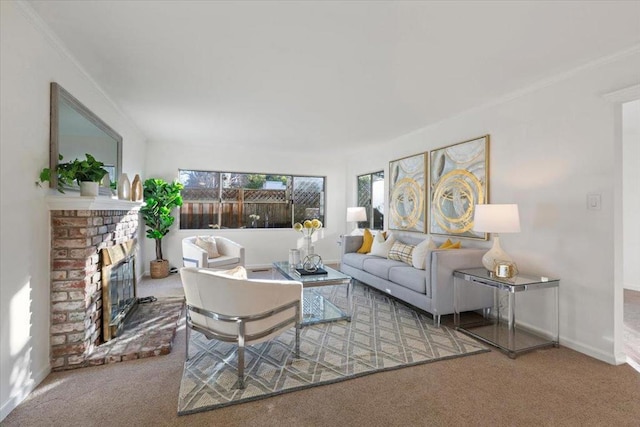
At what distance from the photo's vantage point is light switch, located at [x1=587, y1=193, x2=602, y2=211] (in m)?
2.61

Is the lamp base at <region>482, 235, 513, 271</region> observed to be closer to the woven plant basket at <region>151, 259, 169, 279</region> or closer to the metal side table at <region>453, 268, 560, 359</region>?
the metal side table at <region>453, 268, 560, 359</region>

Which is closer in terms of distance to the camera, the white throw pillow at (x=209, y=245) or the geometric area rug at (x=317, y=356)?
the geometric area rug at (x=317, y=356)

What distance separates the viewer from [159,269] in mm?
5320

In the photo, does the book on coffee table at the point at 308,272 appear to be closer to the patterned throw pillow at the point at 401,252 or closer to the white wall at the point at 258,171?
the patterned throw pillow at the point at 401,252

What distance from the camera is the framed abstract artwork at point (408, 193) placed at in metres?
4.70

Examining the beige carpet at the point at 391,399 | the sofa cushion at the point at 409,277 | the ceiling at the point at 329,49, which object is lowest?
the beige carpet at the point at 391,399

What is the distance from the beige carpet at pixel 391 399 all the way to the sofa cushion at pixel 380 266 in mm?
1585

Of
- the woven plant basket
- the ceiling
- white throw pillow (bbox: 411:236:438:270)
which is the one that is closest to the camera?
the ceiling

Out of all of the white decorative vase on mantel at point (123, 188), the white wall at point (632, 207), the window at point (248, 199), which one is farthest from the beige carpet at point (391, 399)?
the window at point (248, 199)

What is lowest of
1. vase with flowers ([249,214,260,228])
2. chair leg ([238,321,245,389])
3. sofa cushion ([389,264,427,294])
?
chair leg ([238,321,245,389])

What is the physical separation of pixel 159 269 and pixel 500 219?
5.13 metres

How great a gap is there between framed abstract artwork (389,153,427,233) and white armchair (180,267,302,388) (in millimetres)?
2941

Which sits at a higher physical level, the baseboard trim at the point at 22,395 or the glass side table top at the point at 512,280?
the glass side table top at the point at 512,280

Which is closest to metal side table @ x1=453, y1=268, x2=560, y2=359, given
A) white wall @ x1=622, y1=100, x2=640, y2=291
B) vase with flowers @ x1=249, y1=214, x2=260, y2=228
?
white wall @ x1=622, y1=100, x2=640, y2=291
